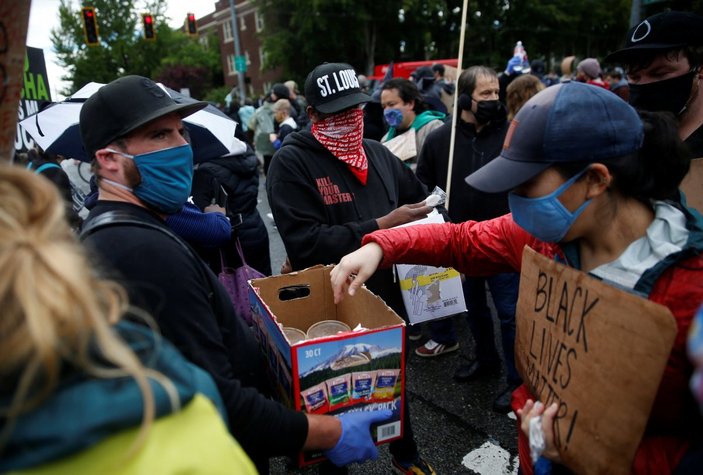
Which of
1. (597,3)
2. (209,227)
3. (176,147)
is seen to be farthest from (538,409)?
(597,3)

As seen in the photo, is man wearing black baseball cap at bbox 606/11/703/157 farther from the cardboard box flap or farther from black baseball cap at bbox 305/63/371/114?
the cardboard box flap

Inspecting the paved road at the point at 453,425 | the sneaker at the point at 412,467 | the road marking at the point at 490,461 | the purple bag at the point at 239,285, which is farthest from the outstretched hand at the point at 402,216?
the road marking at the point at 490,461

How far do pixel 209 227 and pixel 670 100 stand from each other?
2.46 metres

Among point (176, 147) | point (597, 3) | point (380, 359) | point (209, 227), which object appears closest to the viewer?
point (380, 359)

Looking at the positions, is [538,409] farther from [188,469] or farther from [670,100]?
[670,100]

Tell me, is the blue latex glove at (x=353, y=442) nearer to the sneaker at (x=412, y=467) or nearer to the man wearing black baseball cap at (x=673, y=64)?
the sneaker at (x=412, y=467)

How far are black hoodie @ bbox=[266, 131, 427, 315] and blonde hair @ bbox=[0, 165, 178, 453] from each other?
1.74 metres

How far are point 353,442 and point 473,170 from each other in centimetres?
244

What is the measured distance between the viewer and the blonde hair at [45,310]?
65 centimetres

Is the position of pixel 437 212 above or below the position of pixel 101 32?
below

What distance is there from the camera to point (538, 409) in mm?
1402

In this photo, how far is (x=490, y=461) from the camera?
9.00ft

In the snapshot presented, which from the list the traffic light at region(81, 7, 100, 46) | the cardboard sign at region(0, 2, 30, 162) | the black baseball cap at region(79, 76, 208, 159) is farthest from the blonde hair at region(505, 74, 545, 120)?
the traffic light at region(81, 7, 100, 46)

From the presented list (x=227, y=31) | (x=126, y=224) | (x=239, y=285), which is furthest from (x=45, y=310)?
(x=227, y=31)
